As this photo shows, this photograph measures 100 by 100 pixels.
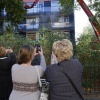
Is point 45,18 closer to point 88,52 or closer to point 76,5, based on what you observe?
point 76,5

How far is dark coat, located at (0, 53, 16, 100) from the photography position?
5.32 m

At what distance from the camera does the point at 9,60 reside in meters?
5.32

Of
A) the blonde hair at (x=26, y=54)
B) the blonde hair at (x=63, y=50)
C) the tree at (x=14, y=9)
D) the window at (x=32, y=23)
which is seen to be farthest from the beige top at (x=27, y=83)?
the window at (x=32, y=23)

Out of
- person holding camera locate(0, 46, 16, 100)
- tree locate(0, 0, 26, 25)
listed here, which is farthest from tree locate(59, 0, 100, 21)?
person holding camera locate(0, 46, 16, 100)

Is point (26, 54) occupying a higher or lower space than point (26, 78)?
higher

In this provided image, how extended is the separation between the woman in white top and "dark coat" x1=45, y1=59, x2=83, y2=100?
0.19 m

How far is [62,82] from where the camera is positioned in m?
4.12

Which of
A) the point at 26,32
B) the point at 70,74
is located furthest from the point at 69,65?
the point at 26,32

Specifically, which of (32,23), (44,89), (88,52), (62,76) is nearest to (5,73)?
(44,89)

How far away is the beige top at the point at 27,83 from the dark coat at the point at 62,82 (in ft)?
0.63

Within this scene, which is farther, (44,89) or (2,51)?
(2,51)

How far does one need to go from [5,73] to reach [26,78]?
1.20 metres

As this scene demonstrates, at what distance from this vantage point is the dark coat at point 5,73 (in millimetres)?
5320

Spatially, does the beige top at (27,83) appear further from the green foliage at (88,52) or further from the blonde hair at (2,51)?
the green foliage at (88,52)
